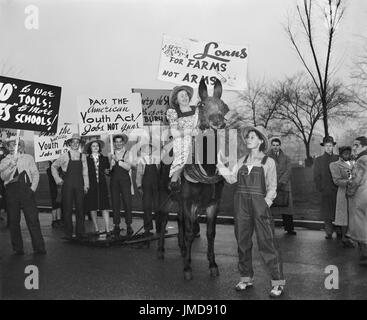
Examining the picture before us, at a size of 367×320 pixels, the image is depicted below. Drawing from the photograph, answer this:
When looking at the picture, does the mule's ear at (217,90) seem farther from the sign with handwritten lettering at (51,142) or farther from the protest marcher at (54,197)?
the protest marcher at (54,197)

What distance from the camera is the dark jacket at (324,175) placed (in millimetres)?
7492

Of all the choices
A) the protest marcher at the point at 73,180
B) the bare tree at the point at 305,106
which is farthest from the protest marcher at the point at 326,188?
the protest marcher at the point at 73,180

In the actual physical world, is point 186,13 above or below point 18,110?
above

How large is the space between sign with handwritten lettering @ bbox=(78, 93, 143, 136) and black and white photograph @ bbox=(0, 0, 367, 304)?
2cm

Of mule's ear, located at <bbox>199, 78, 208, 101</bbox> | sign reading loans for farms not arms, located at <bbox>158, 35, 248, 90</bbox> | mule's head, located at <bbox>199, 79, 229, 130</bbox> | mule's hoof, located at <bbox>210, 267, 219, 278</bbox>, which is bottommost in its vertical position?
mule's hoof, located at <bbox>210, 267, 219, 278</bbox>

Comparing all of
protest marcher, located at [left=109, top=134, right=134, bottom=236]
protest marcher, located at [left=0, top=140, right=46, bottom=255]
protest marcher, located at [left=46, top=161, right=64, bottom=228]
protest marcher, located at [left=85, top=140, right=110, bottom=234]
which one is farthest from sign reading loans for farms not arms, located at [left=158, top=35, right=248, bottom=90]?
protest marcher, located at [left=46, top=161, right=64, bottom=228]

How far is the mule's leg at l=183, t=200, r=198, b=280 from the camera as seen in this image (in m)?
5.46

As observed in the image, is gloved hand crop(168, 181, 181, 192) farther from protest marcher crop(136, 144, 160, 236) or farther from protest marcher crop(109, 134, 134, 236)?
protest marcher crop(109, 134, 134, 236)

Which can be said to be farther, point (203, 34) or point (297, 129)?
point (297, 129)

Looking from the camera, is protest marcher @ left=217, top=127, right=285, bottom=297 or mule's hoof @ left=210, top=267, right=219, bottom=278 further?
mule's hoof @ left=210, top=267, right=219, bottom=278

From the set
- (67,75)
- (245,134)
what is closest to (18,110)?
(67,75)

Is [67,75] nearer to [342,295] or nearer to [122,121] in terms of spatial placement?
[122,121]

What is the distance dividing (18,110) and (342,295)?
3.87 meters

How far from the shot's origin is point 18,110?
569 centimetres
